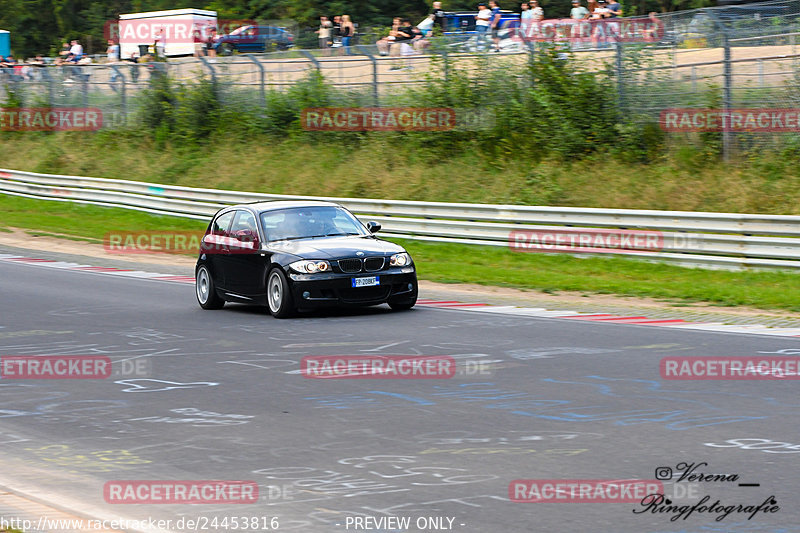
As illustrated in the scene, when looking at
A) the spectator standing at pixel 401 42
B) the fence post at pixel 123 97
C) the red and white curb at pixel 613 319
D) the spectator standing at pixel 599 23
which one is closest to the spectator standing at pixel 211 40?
the fence post at pixel 123 97

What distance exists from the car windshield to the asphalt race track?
208cm

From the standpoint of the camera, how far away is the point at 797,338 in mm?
11664

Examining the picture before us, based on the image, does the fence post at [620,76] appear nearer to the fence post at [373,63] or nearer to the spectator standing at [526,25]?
the spectator standing at [526,25]

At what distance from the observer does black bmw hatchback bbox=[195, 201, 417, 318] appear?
13.8 m

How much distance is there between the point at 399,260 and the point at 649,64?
12985 millimetres

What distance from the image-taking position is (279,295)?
14031mm

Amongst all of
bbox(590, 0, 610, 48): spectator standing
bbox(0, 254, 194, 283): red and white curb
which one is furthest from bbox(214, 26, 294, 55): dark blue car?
bbox(0, 254, 194, 283): red and white curb

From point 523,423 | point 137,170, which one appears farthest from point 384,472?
point 137,170

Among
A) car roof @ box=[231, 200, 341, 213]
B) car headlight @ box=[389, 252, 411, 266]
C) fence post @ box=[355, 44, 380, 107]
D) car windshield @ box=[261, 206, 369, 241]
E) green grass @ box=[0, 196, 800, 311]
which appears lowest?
green grass @ box=[0, 196, 800, 311]

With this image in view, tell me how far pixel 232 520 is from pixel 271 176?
27490 millimetres

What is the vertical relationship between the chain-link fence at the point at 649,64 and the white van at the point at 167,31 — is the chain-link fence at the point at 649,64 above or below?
below

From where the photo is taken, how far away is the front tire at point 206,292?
15.6m

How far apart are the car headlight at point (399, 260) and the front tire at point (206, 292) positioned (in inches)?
115

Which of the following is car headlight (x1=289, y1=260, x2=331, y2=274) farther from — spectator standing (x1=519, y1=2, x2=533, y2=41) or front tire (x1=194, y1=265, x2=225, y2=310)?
spectator standing (x1=519, y1=2, x2=533, y2=41)
